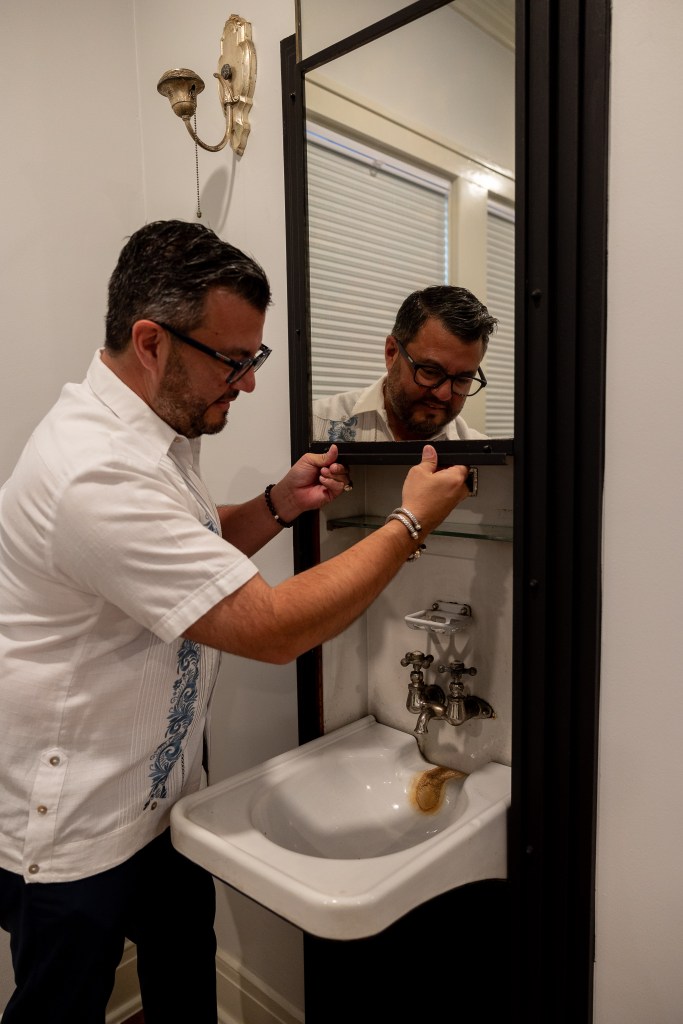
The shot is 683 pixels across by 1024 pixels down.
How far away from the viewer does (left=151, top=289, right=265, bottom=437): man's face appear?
1022 mm

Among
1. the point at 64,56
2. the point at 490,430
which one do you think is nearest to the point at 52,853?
the point at 490,430

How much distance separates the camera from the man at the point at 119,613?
0.94 meters

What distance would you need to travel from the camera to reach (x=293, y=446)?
4.49 ft

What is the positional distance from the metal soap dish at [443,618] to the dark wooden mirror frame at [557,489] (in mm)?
212

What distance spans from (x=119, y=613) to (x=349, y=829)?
578mm

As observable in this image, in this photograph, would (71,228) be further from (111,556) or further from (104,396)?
(111,556)

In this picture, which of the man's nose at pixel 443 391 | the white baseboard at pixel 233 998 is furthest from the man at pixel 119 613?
the white baseboard at pixel 233 998

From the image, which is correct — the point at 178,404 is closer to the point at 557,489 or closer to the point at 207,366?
the point at 207,366

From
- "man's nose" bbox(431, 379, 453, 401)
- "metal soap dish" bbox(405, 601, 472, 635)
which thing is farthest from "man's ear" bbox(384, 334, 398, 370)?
"metal soap dish" bbox(405, 601, 472, 635)

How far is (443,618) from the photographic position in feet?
4.11

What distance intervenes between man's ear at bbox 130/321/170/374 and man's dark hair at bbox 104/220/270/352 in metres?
0.02

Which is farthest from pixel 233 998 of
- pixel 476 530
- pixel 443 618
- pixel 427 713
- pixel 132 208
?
pixel 132 208

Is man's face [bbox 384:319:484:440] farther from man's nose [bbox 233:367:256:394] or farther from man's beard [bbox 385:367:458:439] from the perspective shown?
man's nose [bbox 233:367:256:394]

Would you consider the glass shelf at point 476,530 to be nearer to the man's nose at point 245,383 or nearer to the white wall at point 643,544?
the white wall at point 643,544
